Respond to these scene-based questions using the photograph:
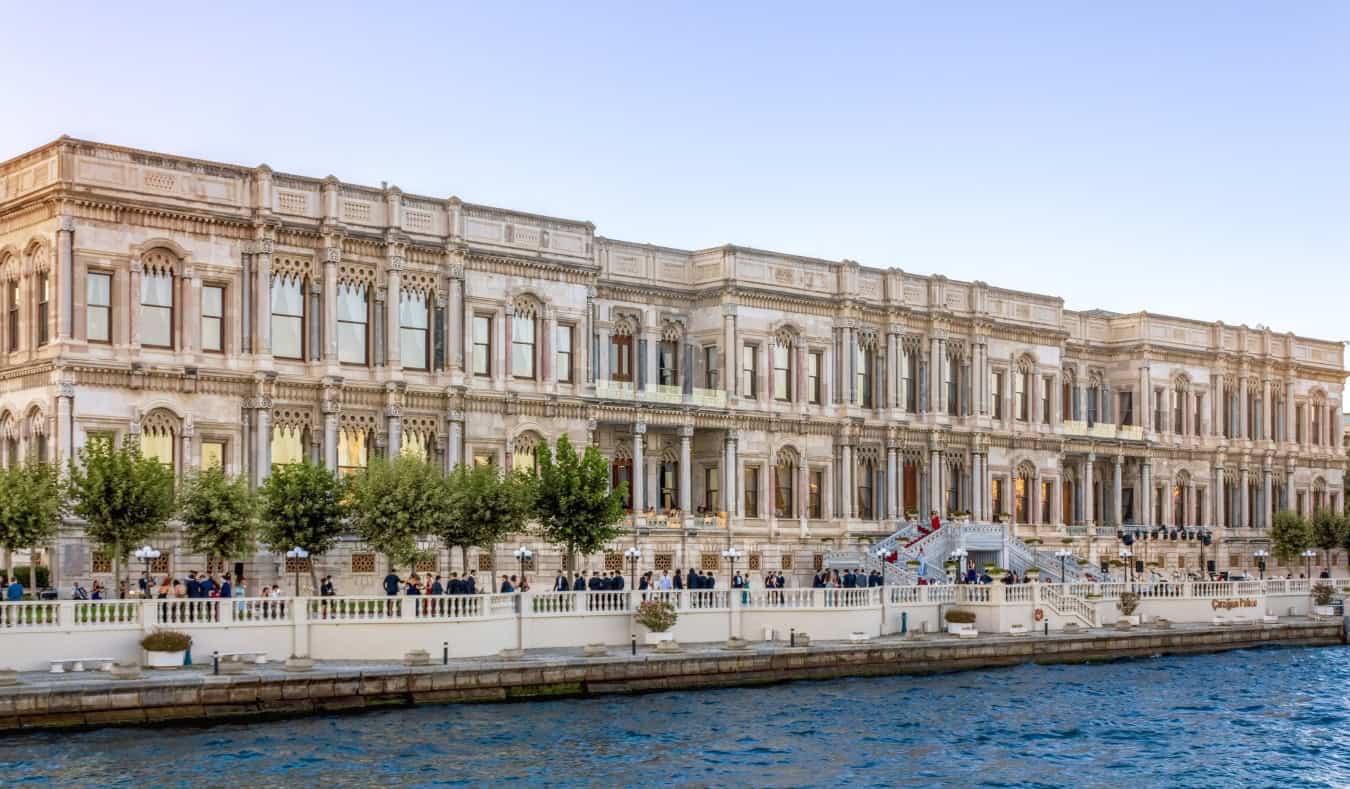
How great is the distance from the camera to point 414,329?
53469 mm

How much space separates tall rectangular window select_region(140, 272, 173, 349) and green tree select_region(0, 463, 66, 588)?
8.10 metres

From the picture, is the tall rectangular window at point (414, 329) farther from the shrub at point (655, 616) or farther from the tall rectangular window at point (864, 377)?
the tall rectangular window at point (864, 377)

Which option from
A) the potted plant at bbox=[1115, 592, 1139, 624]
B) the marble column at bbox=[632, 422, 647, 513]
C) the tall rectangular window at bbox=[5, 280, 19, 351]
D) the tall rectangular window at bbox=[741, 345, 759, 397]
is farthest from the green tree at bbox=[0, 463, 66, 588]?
the potted plant at bbox=[1115, 592, 1139, 624]

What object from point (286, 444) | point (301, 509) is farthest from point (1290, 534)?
point (301, 509)

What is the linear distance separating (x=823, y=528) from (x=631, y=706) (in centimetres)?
2787

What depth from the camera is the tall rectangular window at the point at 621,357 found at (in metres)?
61.4

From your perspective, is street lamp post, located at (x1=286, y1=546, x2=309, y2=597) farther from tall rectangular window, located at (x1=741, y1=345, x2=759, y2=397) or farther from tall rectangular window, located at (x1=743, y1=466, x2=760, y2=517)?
tall rectangular window, located at (x1=741, y1=345, x2=759, y2=397)

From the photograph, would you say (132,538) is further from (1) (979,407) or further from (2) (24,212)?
(1) (979,407)

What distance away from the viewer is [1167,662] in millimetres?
49344

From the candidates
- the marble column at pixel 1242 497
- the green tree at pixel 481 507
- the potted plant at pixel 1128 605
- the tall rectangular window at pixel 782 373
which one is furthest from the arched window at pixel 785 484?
the marble column at pixel 1242 497

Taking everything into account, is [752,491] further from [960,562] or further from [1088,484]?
[1088,484]

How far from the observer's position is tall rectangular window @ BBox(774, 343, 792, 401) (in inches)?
2502

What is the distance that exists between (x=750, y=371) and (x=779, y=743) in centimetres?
3015

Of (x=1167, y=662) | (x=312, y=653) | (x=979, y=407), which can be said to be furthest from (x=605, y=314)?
(x=312, y=653)
